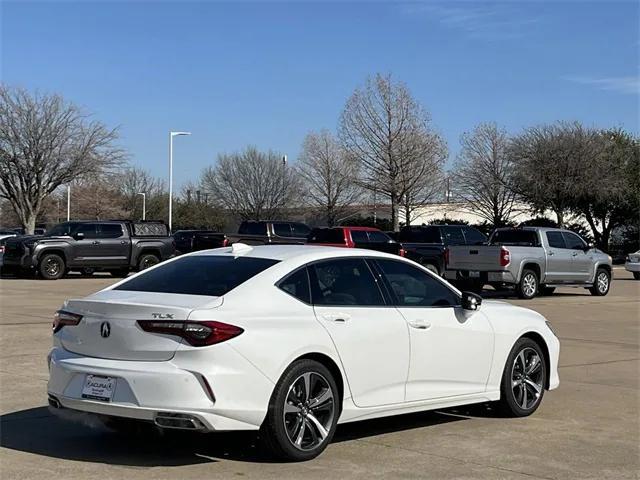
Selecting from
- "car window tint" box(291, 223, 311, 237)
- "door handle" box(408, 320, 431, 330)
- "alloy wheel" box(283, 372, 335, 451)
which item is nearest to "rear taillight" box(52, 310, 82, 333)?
"alloy wheel" box(283, 372, 335, 451)

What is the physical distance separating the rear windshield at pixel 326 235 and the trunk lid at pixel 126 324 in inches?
804

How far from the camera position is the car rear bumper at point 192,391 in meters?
5.90

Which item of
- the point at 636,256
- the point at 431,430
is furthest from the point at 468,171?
the point at 431,430

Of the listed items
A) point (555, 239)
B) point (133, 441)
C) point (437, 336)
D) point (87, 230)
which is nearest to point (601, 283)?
point (555, 239)

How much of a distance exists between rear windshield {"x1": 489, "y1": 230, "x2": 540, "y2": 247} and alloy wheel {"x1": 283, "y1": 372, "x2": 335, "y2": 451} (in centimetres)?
1797

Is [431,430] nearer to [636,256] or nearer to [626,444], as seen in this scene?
[626,444]

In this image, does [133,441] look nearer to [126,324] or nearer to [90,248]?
[126,324]

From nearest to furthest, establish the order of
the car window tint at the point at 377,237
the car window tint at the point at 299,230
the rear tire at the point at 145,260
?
the car window tint at the point at 377,237, the rear tire at the point at 145,260, the car window tint at the point at 299,230

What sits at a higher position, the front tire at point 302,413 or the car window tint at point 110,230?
the car window tint at point 110,230

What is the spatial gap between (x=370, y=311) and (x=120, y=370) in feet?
6.74

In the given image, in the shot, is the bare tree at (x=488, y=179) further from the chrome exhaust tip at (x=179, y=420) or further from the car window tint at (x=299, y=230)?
the chrome exhaust tip at (x=179, y=420)

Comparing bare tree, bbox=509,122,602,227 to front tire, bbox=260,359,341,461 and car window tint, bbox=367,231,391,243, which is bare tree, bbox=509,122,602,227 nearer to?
car window tint, bbox=367,231,391,243

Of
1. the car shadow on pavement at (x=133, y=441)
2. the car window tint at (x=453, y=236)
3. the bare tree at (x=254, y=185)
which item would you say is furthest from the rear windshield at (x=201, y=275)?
the bare tree at (x=254, y=185)

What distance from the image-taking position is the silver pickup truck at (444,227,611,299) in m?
22.8
